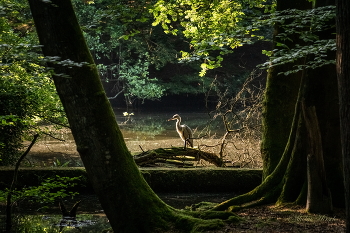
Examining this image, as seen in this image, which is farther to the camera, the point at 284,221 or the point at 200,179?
the point at 200,179

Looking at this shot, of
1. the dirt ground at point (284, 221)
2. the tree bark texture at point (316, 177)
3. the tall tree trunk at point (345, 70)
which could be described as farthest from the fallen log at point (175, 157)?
the tall tree trunk at point (345, 70)

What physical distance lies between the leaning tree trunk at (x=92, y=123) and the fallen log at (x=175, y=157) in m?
6.07

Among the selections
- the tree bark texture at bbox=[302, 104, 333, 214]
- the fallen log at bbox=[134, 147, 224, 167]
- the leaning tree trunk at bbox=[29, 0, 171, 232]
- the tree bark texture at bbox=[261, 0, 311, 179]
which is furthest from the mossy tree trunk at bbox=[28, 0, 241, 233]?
the fallen log at bbox=[134, 147, 224, 167]

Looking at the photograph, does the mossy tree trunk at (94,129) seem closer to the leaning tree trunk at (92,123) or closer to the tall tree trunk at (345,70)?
the leaning tree trunk at (92,123)

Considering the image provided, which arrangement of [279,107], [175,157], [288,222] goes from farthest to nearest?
[175,157]
[279,107]
[288,222]

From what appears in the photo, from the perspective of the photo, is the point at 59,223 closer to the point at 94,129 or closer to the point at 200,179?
the point at 94,129

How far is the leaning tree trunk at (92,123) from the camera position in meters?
5.55

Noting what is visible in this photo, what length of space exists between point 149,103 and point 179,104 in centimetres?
247

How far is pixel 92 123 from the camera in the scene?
5.64 meters

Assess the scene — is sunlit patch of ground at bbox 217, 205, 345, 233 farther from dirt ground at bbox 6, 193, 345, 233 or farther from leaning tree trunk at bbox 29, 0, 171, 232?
leaning tree trunk at bbox 29, 0, 171, 232

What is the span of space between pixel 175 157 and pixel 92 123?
284 inches

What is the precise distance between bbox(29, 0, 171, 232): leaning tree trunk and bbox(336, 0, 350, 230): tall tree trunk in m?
2.81

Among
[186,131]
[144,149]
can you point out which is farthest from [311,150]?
[144,149]

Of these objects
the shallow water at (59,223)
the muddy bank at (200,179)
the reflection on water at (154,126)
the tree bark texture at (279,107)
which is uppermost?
the tree bark texture at (279,107)
